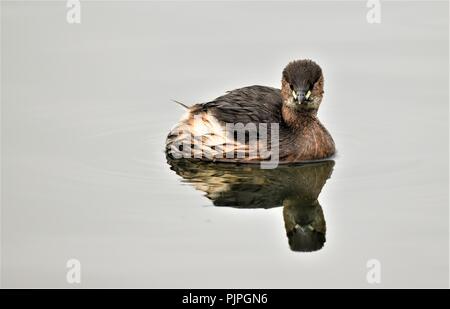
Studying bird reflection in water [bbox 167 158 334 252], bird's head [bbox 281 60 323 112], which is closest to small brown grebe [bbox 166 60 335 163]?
bird's head [bbox 281 60 323 112]

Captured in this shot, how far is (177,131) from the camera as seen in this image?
11664 millimetres

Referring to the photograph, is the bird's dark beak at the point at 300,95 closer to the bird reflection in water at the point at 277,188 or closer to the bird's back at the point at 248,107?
the bird's back at the point at 248,107

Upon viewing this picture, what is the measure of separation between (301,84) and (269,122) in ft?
1.88

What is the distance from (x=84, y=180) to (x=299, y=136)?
2536mm

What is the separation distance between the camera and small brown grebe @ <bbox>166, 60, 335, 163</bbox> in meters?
11.0

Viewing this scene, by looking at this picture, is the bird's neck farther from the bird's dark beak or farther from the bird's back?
the bird's dark beak

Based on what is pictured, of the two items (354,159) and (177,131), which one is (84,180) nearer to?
(177,131)

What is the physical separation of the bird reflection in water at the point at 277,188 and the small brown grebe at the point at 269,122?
5.7 inches

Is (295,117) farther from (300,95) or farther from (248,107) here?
(248,107)

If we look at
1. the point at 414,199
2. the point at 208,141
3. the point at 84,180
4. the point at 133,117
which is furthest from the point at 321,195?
the point at 133,117

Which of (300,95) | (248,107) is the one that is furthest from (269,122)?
(300,95)

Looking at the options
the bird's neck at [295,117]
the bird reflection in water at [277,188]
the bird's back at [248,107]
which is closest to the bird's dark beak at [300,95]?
the bird's neck at [295,117]

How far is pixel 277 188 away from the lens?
10445 mm

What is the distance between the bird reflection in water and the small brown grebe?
14 centimetres
